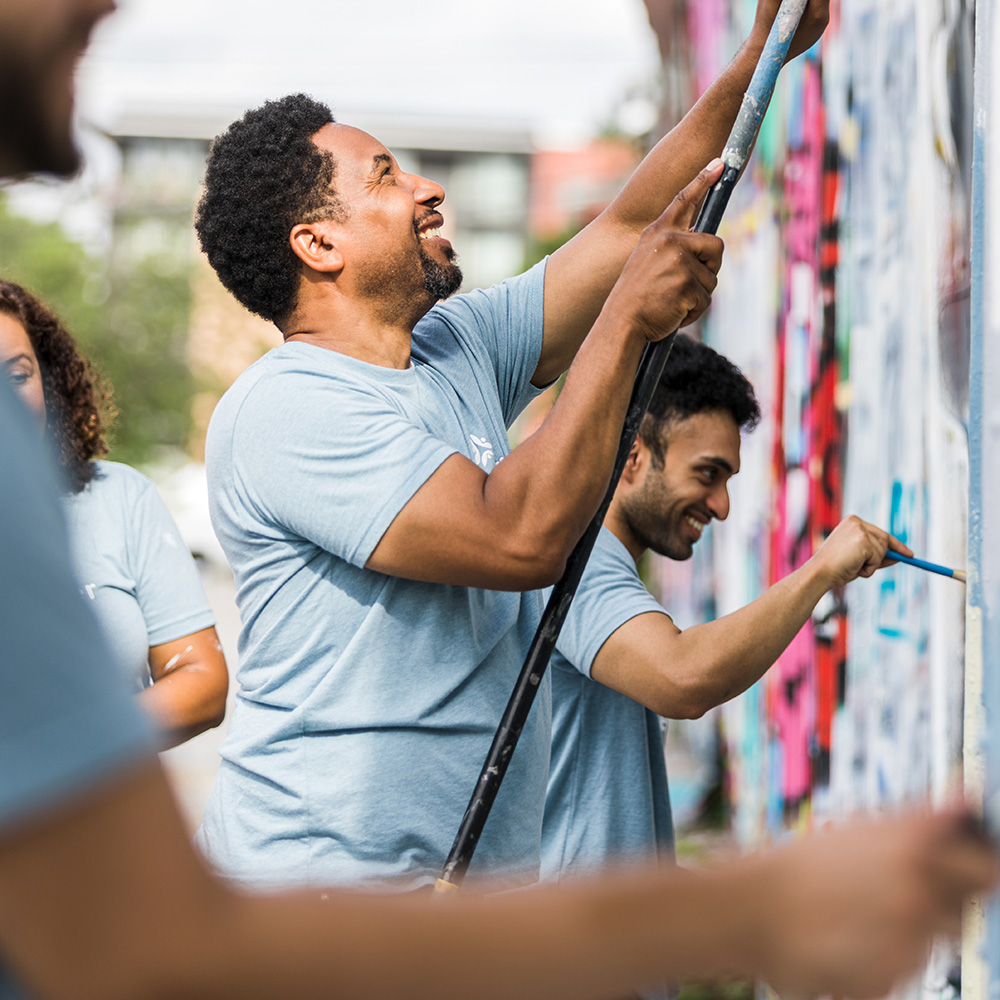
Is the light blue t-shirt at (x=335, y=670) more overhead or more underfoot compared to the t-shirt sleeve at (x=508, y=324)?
more underfoot

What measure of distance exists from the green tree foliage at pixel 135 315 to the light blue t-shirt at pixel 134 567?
26361 mm

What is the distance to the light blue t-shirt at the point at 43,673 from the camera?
58cm

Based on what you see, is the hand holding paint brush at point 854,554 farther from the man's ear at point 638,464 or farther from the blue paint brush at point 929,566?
the man's ear at point 638,464

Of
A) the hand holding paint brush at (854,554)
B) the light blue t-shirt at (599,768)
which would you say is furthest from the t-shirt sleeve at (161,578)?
the hand holding paint brush at (854,554)

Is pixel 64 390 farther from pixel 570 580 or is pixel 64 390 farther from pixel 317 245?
pixel 570 580

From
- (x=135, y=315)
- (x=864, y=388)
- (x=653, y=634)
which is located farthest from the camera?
(x=135, y=315)

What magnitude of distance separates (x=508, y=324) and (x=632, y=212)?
0.31 meters

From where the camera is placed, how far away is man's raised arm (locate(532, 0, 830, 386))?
6.88ft

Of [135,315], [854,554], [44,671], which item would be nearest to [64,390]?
[854,554]

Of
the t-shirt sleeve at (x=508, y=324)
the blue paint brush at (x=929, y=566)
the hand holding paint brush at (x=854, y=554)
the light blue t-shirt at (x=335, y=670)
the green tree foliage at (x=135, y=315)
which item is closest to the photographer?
the light blue t-shirt at (x=335, y=670)

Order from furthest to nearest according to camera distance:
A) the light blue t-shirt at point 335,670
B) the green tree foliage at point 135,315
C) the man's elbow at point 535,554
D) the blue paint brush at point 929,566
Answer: the green tree foliage at point 135,315 → the blue paint brush at point 929,566 → the light blue t-shirt at point 335,670 → the man's elbow at point 535,554

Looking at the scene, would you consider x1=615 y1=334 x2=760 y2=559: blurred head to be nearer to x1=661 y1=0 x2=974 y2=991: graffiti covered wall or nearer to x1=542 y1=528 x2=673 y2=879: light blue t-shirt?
x1=542 y1=528 x2=673 y2=879: light blue t-shirt

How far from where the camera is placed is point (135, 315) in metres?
28.9

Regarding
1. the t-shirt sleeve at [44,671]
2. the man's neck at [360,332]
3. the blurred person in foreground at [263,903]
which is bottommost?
the blurred person in foreground at [263,903]
